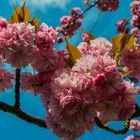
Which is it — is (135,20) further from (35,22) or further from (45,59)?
(45,59)

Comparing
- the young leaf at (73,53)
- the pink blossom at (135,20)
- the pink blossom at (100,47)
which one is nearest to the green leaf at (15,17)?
the young leaf at (73,53)

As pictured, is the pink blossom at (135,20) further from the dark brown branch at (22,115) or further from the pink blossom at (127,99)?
the pink blossom at (127,99)

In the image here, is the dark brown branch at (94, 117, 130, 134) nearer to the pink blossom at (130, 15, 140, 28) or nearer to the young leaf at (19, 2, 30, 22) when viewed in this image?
the young leaf at (19, 2, 30, 22)

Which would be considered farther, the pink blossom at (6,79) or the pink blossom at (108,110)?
the pink blossom at (6,79)

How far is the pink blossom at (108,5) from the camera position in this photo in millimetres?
15359


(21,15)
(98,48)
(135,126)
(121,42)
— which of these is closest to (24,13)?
(21,15)

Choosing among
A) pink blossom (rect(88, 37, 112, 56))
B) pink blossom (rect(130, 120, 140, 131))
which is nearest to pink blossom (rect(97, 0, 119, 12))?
pink blossom (rect(130, 120, 140, 131))

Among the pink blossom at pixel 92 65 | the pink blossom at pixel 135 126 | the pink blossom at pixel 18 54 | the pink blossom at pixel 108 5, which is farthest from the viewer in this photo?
the pink blossom at pixel 135 126

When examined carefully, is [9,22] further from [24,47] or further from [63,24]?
[63,24]

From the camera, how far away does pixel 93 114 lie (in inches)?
129

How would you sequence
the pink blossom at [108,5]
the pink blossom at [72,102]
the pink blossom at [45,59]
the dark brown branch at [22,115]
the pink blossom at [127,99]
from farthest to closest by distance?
the pink blossom at [108,5] < the dark brown branch at [22,115] < the pink blossom at [45,59] < the pink blossom at [127,99] < the pink blossom at [72,102]

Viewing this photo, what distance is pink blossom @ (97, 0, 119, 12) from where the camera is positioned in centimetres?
1536

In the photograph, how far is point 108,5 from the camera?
616 inches

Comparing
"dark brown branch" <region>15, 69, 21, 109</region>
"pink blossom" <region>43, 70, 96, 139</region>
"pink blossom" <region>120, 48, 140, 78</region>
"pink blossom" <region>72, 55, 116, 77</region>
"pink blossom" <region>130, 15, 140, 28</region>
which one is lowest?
"pink blossom" <region>43, 70, 96, 139</region>
